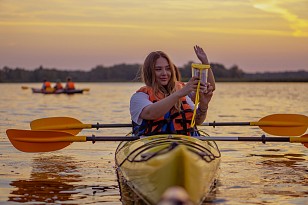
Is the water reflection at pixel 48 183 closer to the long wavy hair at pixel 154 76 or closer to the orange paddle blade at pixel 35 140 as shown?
the orange paddle blade at pixel 35 140

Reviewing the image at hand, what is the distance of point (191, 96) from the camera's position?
8.27 metres

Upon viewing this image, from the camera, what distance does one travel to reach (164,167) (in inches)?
215

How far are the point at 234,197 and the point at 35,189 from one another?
255cm

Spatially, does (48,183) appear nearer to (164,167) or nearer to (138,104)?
(138,104)

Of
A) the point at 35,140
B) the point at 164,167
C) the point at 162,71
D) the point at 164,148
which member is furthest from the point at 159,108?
the point at 35,140

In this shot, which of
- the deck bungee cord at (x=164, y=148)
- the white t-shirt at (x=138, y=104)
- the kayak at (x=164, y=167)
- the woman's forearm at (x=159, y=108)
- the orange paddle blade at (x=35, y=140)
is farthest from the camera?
the orange paddle blade at (x=35, y=140)

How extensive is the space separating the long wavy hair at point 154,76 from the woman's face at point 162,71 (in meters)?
0.04

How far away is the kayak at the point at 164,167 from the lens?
5.39 metres

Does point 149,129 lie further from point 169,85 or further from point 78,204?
point 78,204

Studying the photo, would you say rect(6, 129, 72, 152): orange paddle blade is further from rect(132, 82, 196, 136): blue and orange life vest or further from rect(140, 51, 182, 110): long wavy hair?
rect(140, 51, 182, 110): long wavy hair

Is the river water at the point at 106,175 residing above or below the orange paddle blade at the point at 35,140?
below

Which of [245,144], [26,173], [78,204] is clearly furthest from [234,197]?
[245,144]

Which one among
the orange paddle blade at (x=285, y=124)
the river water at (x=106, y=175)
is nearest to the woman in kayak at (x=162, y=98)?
the river water at (x=106, y=175)

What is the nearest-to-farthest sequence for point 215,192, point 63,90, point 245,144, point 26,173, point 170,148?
point 170,148 < point 215,192 < point 26,173 < point 245,144 < point 63,90
